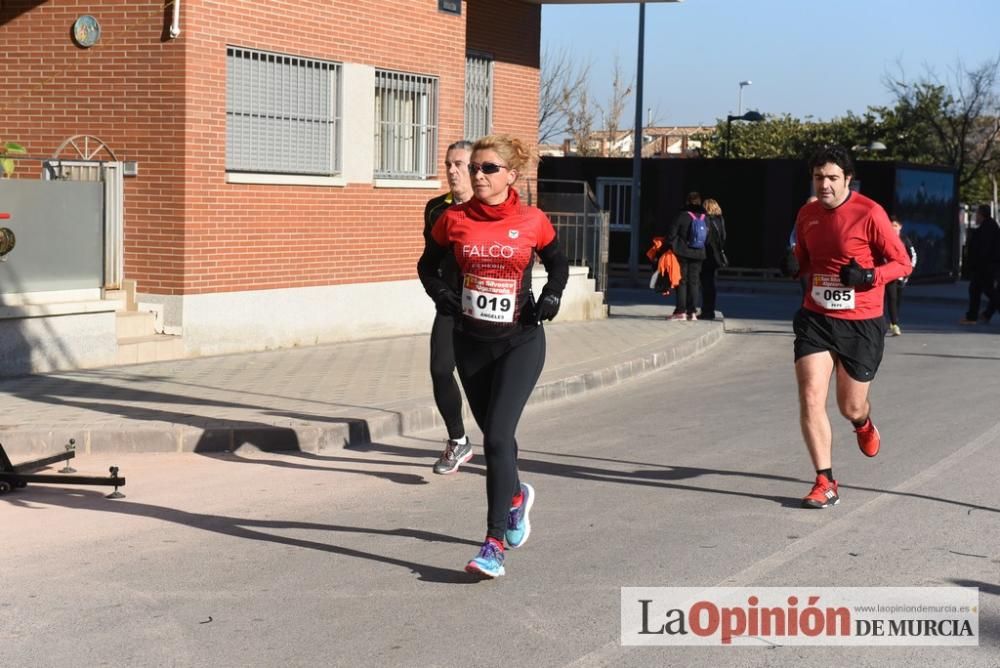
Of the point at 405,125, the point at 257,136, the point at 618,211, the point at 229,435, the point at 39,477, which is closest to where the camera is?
the point at 39,477

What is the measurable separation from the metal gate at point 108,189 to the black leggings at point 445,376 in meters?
5.36

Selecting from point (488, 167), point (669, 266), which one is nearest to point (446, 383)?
point (488, 167)

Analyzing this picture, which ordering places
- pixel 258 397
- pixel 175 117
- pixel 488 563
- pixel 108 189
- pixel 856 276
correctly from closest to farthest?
1. pixel 488 563
2. pixel 856 276
3. pixel 258 397
4. pixel 108 189
5. pixel 175 117

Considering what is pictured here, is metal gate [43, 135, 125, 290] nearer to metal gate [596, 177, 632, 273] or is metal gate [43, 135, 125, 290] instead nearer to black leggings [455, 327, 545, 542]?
black leggings [455, 327, 545, 542]

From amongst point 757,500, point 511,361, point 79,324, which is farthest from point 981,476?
point 79,324

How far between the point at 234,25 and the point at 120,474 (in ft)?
22.0

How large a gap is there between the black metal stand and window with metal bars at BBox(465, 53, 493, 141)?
42.4ft

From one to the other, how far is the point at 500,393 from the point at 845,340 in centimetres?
250

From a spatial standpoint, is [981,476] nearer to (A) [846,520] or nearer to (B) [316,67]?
(A) [846,520]

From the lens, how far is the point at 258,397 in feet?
37.0

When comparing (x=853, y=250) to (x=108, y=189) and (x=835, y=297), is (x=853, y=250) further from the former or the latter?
(x=108, y=189)

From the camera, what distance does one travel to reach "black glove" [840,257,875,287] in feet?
24.8

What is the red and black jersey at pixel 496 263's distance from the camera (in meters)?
6.30

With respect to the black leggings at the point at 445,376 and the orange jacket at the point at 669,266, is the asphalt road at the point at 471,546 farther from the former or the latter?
the orange jacket at the point at 669,266
